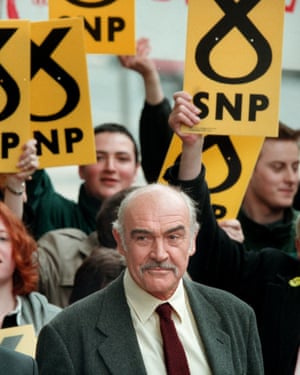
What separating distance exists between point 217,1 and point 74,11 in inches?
30.6

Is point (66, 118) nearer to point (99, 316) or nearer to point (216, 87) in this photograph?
point (216, 87)

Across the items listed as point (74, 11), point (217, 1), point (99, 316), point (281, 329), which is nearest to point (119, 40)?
point (74, 11)

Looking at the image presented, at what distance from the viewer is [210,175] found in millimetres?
6102

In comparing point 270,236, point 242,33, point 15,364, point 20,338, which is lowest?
point 20,338

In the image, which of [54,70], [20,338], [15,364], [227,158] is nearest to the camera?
[15,364]

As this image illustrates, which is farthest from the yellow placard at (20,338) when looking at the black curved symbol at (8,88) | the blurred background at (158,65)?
the blurred background at (158,65)

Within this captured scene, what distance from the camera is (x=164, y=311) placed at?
14.0 ft

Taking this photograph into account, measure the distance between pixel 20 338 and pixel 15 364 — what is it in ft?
6.01

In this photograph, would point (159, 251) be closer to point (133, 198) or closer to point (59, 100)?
point (133, 198)

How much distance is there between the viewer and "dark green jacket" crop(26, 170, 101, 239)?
21.8ft

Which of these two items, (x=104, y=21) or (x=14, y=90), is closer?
(x=14, y=90)

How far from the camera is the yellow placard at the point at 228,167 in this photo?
6.07 m

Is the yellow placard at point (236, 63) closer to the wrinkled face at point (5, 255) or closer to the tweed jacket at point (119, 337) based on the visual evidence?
the wrinkled face at point (5, 255)

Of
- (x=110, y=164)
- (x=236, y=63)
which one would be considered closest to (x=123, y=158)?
(x=110, y=164)
